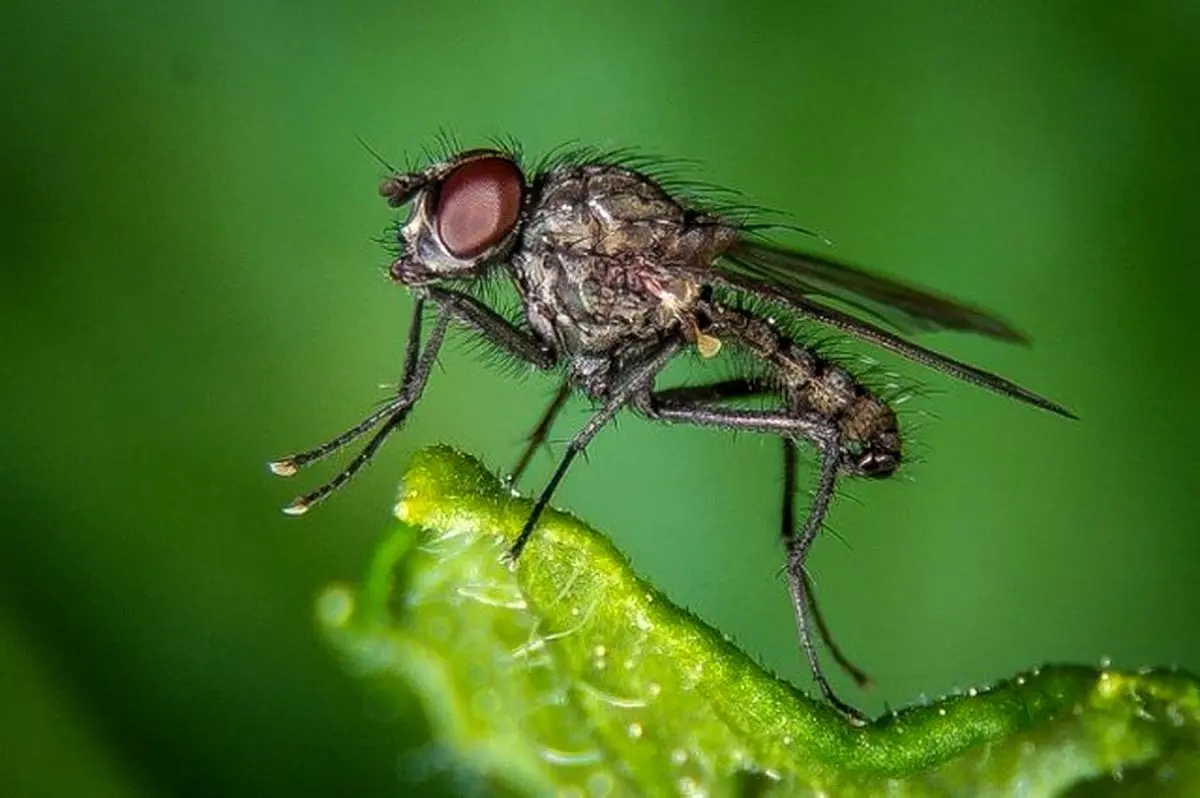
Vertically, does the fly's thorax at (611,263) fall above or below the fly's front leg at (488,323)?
above

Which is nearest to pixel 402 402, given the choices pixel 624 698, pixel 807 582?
pixel 807 582

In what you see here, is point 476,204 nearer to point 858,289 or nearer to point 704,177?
point 704,177

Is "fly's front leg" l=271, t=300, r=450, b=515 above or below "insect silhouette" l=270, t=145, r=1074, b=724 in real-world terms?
below

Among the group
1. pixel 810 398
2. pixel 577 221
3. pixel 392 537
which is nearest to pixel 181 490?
pixel 392 537

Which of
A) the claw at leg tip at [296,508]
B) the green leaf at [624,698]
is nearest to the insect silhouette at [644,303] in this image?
the claw at leg tip at [296,508]

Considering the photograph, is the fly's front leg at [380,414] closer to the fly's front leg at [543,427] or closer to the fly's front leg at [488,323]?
the fly's front leg at [488,323]

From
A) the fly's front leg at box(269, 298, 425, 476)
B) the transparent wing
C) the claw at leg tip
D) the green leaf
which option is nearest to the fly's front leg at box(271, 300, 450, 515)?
the fly's front leg at box(269, 298, 425, 476)

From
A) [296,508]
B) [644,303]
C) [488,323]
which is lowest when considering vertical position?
[296,508]

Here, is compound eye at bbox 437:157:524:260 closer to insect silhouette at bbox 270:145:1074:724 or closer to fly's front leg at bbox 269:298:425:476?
insect silhouette at bbox 270:145:1074:724
